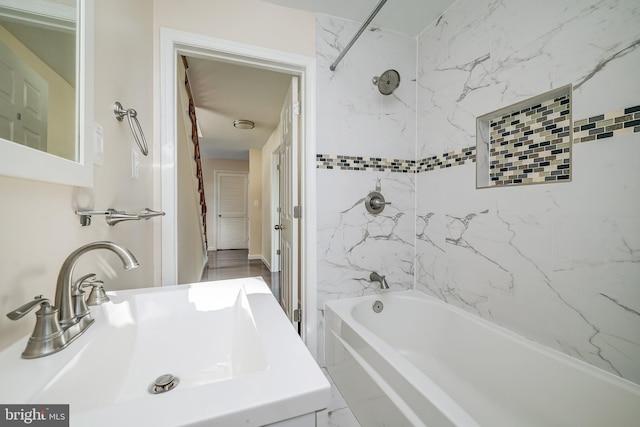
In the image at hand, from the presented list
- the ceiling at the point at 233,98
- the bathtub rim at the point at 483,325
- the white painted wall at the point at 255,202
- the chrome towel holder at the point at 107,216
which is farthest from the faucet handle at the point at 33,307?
the white painted wall at the point at 255,202

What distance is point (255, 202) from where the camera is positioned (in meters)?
5.36

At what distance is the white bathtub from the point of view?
0.92 m

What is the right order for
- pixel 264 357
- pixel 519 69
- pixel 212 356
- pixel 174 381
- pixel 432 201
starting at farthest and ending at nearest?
1. pixel 432 201
2. pixel 519 69
3. pixel 212 356
4. pixel 174 381
5. pixel 264 357

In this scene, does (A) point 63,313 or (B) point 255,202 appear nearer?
(A) point 63,313

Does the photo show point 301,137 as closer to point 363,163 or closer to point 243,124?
point 363,163

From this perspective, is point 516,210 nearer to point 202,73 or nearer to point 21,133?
point 21,133

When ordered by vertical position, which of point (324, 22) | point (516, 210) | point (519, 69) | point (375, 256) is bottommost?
point (375, 256)

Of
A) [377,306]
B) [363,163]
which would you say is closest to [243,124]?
[363,163]

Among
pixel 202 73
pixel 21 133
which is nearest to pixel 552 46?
pixel 21 133

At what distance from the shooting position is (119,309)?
71 centimetres

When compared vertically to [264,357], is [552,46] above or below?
above

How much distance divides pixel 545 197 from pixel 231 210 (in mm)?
6335

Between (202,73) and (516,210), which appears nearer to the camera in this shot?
(516,210)

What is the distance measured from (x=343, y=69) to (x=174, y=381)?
1.91m
